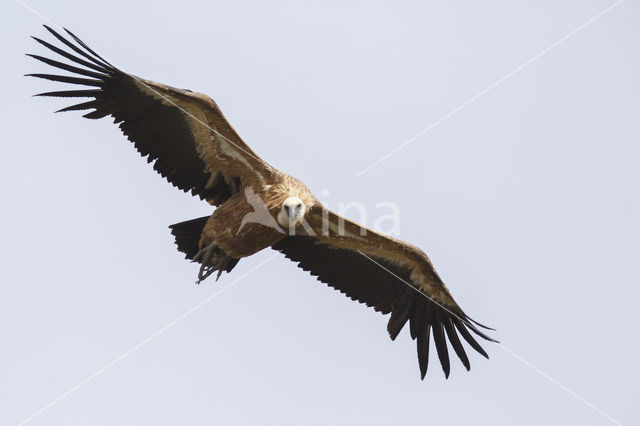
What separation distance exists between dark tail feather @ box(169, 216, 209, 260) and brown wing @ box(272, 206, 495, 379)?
1125 mm

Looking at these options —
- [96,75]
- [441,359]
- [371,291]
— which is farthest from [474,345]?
[96,75]

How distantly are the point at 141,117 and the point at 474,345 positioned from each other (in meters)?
4.78

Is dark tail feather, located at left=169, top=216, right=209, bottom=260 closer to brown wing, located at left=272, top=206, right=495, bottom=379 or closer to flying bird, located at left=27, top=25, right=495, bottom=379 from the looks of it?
flying bird, located at left=27, top=25, right=495, bottom=379

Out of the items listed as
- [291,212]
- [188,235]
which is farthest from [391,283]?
[188,235]

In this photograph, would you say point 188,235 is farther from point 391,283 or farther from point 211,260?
point 391,283

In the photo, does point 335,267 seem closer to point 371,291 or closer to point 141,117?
point 371,291

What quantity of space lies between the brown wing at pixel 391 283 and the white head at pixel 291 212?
1078 mm

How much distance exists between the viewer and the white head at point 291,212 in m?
12.8

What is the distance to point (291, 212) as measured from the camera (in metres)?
12.8

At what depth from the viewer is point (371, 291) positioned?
48.0ft

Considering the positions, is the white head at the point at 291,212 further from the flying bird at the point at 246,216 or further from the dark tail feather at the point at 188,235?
the dark tail feather at the point at 188,235

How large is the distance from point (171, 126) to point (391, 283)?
339 cm

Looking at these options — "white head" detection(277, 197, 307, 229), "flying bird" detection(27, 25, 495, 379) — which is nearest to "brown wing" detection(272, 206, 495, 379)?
"flying bird" detection(27, 25, 495, 379)

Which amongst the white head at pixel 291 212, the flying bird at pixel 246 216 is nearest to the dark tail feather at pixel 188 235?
the flying bird at pixel 246 216
